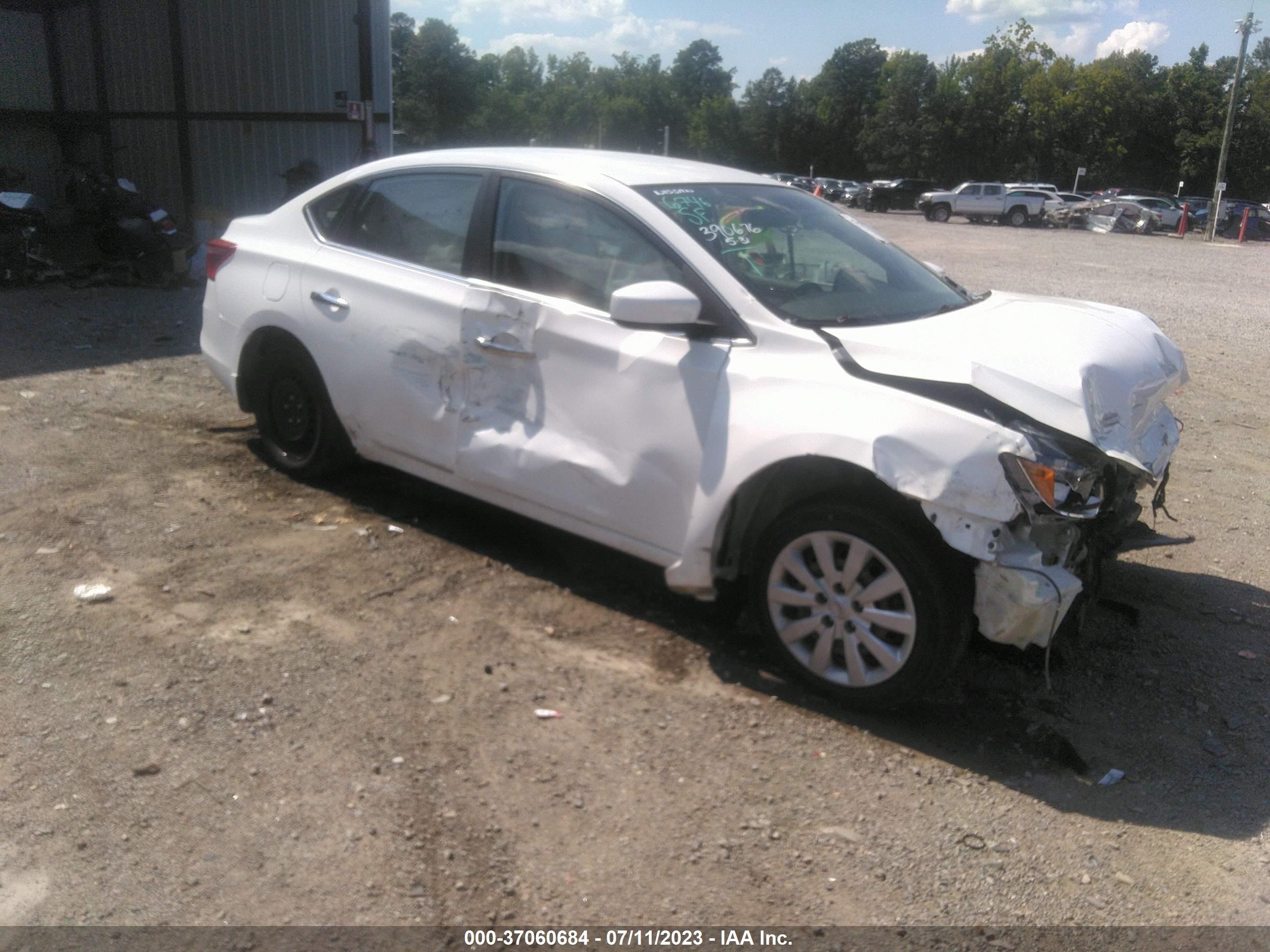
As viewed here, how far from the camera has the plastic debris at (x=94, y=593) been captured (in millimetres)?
4188

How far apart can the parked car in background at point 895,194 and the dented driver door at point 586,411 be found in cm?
4871

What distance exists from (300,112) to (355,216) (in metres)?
11.6

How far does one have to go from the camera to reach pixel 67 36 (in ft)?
52.9

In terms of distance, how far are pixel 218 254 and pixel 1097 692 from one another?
180 inches

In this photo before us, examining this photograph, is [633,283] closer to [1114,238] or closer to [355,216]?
[355,216]

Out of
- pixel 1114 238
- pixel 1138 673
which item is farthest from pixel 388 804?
pixel 1114 238

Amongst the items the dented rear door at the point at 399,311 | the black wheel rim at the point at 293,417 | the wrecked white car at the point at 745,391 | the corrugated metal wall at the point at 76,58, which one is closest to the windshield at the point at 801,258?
the wrecked white car at the point at 745,391

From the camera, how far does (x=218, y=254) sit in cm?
550

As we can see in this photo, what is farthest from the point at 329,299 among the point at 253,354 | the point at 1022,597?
the point at 1022,597

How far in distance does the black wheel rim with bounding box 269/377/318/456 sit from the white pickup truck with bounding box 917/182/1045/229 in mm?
40817

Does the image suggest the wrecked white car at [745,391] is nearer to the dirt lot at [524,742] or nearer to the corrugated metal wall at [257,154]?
the dirt lot at [524,742]

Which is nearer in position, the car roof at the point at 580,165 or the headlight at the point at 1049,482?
the headlight at the point at 1049,482

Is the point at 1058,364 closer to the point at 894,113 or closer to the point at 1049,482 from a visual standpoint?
the point at 1049,482

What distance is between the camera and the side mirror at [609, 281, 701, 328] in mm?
3607
